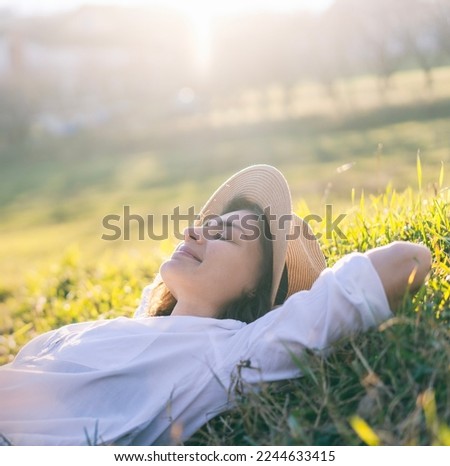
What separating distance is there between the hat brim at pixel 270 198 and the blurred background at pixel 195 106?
2495mm

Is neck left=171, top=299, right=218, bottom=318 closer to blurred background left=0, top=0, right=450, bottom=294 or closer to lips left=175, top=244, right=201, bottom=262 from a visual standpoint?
lips left=175, top=244, right=201, bottom=262

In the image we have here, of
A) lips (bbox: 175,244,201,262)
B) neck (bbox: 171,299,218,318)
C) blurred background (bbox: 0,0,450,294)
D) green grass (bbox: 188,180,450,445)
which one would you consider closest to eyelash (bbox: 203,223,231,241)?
lips (bbox: 175,244,201,262)

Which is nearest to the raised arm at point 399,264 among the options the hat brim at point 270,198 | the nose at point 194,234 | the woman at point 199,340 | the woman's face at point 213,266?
the woman at point 199,340

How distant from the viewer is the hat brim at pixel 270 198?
11.1 feet

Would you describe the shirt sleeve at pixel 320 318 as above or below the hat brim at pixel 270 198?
below

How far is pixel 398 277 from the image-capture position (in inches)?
111

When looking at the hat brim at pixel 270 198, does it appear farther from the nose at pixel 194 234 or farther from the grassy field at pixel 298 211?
the grassy field at pixel 298 211

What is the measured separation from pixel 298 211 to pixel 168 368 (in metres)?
2.59

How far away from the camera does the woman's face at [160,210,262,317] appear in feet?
10.8
